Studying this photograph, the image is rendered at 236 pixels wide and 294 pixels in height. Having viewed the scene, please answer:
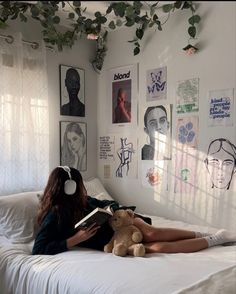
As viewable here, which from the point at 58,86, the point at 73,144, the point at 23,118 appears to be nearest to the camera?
the point at 23,118

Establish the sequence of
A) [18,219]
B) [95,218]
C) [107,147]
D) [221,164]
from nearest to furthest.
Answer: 1. [95,218]
2. [18,219]
3. [221,164]
4. [107,147]

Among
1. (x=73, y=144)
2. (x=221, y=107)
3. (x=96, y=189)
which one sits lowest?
(x=96, y=189)

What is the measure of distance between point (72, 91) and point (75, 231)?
4.65 feet

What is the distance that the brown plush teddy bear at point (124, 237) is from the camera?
173 centimetres

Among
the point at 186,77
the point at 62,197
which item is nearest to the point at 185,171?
the point at 186,77

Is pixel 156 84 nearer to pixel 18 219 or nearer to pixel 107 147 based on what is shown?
pixel 107 147

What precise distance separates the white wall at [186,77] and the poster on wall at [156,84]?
39 mm

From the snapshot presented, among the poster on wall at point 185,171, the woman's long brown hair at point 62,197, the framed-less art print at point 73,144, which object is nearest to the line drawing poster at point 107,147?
the framed-less art print at point 73,144

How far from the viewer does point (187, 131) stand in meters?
2.57

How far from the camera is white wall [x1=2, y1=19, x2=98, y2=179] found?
2684 millimetres

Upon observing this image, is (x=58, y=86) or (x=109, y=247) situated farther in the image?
(x=58, y=86)

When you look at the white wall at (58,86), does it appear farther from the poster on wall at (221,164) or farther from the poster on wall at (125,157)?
the poster on wall at (221,164)

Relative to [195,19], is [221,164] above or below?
below

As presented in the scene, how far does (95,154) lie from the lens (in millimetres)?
3178
